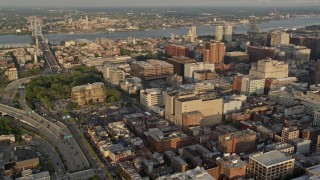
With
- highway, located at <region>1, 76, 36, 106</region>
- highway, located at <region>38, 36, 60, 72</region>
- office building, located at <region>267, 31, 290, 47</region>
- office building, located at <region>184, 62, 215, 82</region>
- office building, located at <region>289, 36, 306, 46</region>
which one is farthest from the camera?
office building, located at <region>289, 36, 306, 46</region>

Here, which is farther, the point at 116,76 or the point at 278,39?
the point at 278,39

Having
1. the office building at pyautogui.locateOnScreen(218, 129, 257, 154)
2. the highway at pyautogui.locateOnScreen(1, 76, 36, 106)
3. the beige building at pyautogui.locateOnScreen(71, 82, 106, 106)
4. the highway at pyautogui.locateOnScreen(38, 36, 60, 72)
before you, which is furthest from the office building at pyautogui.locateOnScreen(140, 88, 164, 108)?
the highway at pyautogui.locateOnScreen(38, 36, 60, 72)

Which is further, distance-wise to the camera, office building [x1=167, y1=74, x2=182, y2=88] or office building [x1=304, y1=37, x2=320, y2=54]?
office building [x1=304, y1=37, x2=320, y2=54]

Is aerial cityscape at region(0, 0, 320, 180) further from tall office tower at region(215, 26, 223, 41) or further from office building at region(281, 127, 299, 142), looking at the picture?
tall office tower at region(215, 26, 223, 41)

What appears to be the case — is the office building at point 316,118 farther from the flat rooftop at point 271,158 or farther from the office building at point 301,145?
the flat rooftop at point 271,158

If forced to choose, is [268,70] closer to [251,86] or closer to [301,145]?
[251,86]

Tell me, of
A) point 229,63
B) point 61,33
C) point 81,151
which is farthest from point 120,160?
point 61,33

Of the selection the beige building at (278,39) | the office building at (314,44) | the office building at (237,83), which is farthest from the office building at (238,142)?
the beige building at (278,39)

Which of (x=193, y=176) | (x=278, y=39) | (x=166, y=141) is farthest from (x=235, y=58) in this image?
(x=193, y=176)
